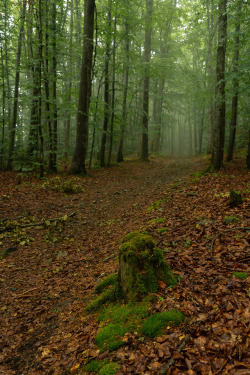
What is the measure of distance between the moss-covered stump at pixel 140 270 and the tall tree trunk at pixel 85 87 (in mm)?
9755

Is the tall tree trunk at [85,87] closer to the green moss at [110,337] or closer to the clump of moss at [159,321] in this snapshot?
the green moss at [110,337]

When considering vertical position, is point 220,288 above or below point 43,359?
above

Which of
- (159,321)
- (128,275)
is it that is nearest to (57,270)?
(128,275)

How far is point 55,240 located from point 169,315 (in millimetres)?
4549

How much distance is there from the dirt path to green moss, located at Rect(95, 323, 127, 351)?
8.4 inches

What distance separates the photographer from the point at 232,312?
2.80 m

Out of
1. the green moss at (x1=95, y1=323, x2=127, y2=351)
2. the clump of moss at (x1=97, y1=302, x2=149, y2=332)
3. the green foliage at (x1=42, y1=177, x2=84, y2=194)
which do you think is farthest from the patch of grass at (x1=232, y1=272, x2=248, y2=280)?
the green foliage at (x1=42, y1=177, x2=84, y2=194)

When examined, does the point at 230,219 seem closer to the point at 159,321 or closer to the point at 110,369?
the point at 159,321

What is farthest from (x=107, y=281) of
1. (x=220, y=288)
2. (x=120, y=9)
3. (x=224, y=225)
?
(x=120, y=9)

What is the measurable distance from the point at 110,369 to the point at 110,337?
49 cm

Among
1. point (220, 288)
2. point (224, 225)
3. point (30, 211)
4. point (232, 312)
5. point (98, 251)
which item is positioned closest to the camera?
point (232, 312)

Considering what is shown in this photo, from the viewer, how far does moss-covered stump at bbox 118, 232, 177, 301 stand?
3572 mm

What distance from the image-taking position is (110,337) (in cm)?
297

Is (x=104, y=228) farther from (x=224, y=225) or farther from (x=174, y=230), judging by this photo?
(x=224, y=225)
